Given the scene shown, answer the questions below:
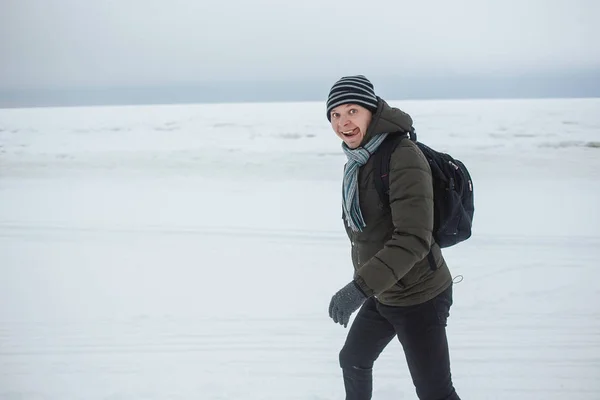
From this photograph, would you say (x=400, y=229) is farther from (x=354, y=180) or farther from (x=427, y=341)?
(x=427, y=341)

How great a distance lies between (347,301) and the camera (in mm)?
1423

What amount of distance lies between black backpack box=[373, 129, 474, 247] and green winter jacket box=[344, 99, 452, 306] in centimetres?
2

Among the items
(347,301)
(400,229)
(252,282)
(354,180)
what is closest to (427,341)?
(347,301)

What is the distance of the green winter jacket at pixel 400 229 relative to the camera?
1321 millimetres

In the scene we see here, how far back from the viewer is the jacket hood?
143cm

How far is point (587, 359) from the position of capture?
2.58 metres

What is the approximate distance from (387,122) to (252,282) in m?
2.54

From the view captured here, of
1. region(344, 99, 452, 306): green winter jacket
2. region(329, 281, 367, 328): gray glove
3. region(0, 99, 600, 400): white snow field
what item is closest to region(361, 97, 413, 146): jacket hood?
region(344, 99, 452, 306): green winter jacket

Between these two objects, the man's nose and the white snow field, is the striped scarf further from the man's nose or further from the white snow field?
the white snow field

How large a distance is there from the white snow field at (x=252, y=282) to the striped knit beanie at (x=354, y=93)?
1.54 m

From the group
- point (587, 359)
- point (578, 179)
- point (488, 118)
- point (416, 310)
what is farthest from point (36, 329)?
point (488, 118)

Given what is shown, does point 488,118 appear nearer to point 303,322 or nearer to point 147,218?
point 147,218

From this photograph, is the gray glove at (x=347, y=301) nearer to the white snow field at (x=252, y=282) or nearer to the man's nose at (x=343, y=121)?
the man's nose at (x=343, y=121)

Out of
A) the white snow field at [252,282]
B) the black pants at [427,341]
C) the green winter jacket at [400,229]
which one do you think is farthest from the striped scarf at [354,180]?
the white snow field at [252,282]
